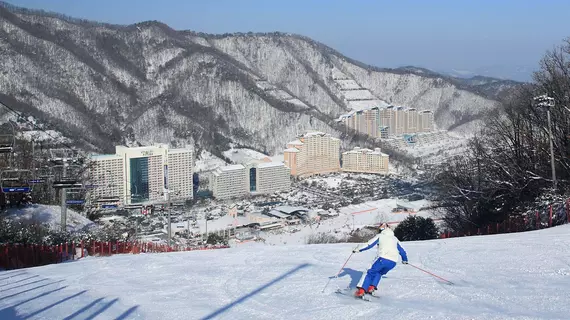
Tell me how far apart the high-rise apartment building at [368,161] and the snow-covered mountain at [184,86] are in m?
11.5

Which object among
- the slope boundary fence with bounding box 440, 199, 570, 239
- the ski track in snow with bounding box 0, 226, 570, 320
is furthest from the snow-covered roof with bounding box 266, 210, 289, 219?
the ski track in snow with bounding box 0, 226, 570, 320

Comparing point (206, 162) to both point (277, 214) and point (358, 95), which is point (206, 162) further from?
point (358, 95)

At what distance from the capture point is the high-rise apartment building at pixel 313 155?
46312 millimetres

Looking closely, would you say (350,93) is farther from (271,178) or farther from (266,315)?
(266,315)

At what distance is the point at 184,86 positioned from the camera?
67.8m

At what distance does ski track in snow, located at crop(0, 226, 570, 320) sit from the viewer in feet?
12.4

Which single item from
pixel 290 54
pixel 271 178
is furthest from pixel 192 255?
pixel 290 54

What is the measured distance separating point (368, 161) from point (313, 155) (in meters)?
4.70

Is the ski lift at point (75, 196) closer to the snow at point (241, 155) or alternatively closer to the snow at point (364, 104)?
the snow at point (241, 155)

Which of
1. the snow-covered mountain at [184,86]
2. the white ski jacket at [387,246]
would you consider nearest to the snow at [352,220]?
the white ski jacket at [387,246]

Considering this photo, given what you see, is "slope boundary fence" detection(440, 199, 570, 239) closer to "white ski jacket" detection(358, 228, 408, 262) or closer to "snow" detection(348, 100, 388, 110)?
"white ski jacket" detection(358, 228, 408, 262)

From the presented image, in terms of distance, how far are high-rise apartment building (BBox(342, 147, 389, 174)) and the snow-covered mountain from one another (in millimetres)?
11511

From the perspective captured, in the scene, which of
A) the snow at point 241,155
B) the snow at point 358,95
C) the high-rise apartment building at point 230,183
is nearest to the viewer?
the high-rise apartment building at point 230,183

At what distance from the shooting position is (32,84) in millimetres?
53812
